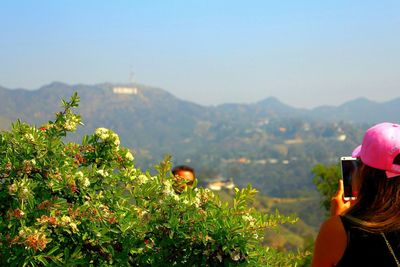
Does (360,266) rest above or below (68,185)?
below

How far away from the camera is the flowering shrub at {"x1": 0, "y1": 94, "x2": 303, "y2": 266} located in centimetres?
296

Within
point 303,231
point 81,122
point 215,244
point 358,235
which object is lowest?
point 303,231

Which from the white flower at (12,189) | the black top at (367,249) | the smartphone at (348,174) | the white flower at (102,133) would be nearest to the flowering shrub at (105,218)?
the white flower at (12,189)

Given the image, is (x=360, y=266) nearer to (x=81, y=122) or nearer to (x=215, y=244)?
(x=215, y=244)

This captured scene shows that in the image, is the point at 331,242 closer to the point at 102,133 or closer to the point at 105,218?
the point at 105,218

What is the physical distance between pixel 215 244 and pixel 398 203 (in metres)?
1.05

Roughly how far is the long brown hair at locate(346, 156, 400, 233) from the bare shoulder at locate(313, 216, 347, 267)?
9 cm

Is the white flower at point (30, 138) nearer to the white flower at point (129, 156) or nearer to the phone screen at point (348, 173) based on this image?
the white flower at point (129, 156)

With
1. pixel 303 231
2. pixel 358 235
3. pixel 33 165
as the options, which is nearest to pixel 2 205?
pixel 33 165

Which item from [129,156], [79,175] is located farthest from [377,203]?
[129,156]

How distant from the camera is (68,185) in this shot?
130 inches

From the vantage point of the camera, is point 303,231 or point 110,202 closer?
point 110,202

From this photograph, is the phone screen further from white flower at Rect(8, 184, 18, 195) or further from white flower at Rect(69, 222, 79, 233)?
white flower at Rect(8, 184, 18, 195)

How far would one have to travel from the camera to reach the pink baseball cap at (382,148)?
8.66 feet
